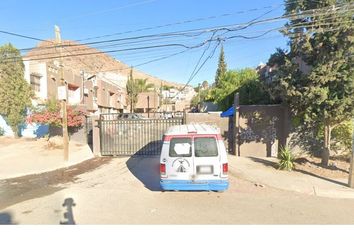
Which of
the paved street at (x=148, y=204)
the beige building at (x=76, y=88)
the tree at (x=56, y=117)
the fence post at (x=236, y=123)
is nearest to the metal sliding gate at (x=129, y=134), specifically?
the fence post at (x=236, y=123)

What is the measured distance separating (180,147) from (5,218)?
13.4ft

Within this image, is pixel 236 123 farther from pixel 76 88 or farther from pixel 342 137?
pixel 76 88

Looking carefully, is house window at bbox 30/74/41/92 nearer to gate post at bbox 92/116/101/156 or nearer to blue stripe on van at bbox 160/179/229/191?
gate post at bbox 92/116/101/156

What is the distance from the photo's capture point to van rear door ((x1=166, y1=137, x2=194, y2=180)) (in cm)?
678

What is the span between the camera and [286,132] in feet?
38.3

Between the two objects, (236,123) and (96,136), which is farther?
(96,136)

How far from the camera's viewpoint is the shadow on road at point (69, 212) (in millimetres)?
5470

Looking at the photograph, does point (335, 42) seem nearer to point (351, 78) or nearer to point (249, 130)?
point (351, 78)

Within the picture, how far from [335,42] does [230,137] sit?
6239 millimetres

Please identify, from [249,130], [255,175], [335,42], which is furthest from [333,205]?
[249,130]

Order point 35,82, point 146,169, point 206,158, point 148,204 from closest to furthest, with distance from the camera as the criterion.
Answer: point 148,204 < point 206,158 < point 146,169 < point 35,82

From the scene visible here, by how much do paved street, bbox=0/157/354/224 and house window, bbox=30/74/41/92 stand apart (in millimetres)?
14940

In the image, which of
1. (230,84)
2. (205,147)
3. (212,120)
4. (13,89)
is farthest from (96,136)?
(230,84)

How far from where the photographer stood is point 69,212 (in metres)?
6.07
